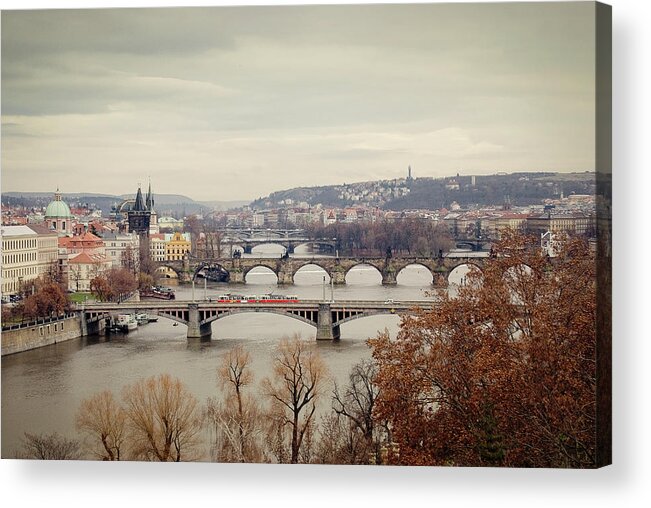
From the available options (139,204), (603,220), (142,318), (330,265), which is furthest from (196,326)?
(603,220)

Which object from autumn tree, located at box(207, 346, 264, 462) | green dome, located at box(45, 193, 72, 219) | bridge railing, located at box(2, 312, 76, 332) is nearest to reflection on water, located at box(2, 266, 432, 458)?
autumn tree, located at box(207, 346, 264, 462)

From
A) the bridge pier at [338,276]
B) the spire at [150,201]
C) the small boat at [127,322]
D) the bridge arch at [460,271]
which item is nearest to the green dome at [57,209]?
the spire at [150,201]

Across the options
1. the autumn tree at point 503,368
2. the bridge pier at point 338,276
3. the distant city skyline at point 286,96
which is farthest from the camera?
the bridge pier at point 338,276

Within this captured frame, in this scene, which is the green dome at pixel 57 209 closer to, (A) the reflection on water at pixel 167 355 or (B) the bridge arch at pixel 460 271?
(A) the reflection on water at pixel 167 355

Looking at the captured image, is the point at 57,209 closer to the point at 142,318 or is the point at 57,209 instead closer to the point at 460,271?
the point at 142,318

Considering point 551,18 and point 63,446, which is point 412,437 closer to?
point 63,446

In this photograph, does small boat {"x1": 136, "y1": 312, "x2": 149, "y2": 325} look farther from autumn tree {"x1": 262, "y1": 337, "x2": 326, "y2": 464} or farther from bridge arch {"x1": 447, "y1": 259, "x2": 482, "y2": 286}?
bridge arch {"x1": 447, "y1": 259, "x2": 482, "y2": 286}

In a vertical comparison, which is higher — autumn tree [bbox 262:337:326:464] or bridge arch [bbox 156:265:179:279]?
bridge arch [bbox 156:265:179:279]
